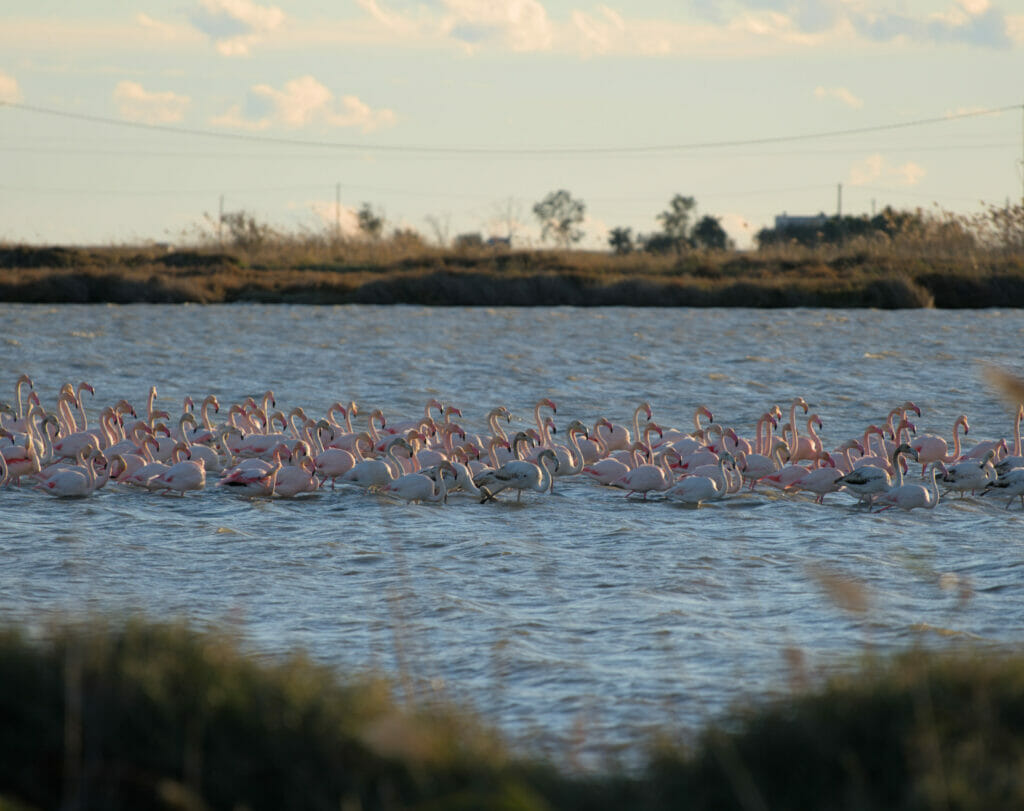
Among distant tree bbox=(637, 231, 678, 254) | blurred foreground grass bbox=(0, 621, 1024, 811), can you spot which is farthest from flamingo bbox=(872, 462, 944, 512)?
distant tree bbox=(637, 231, 678, 254)

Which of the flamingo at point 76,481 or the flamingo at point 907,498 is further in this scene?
the flamingo at point 76,481

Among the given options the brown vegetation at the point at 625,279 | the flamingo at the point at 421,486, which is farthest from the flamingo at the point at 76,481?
the brown vegetation at the point at 625,279

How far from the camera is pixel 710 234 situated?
75.6m

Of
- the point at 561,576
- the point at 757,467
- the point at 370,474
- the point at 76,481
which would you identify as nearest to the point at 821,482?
the point at 757,467

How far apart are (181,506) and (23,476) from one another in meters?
1.75

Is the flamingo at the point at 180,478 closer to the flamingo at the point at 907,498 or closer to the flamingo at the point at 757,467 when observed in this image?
the flamingo at the point at 757,467

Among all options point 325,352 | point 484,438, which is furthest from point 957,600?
point 325,352

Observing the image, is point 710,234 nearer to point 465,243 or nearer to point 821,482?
point 465,243

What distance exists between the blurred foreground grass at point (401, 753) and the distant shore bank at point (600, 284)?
103 ft

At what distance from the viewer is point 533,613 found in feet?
24.7

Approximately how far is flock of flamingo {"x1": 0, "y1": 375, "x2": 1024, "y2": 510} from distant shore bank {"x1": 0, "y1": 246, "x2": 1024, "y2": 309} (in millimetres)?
→ 22030

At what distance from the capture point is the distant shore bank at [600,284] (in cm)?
3462

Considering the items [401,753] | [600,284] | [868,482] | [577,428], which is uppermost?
[600,284]

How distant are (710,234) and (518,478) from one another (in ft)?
217
